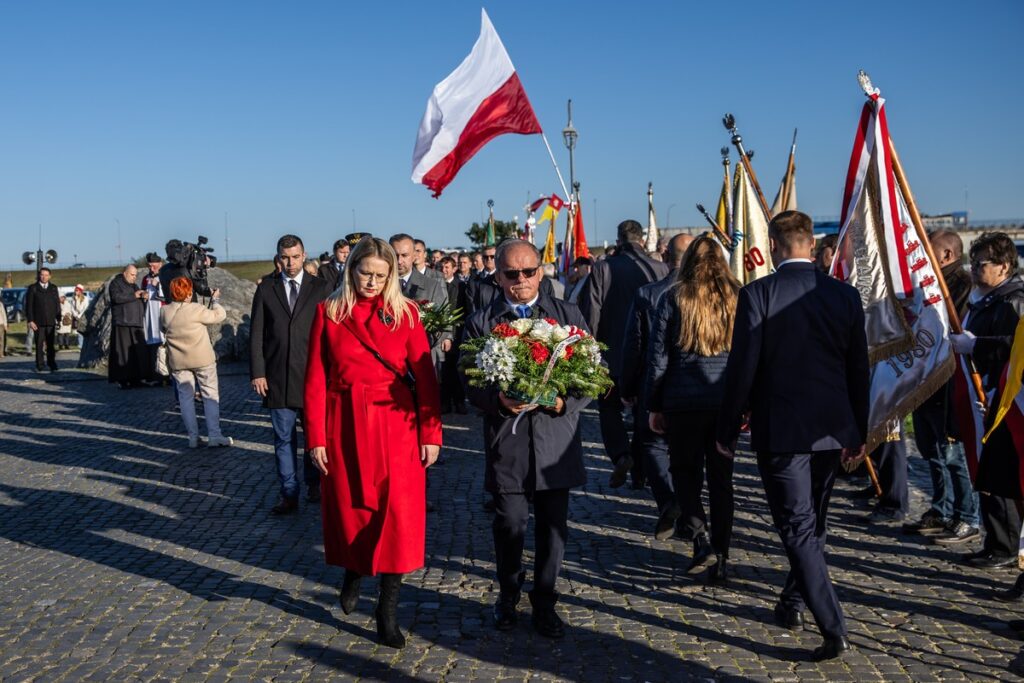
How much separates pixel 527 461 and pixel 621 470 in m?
3.23

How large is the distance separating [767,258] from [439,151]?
359 centimetres

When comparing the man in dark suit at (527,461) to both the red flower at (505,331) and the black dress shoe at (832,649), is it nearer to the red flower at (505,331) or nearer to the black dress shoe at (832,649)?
the red flower at (505,331)

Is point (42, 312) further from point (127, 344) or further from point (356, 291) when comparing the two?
point (356, 291)

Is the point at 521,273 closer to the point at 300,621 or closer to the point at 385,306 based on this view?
the point at 385,306

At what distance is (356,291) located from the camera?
5.51 m

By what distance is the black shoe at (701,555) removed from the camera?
6.29 metres

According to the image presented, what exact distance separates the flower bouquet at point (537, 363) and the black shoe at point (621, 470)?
326cm

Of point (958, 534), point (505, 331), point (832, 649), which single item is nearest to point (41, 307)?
point (505, 331)

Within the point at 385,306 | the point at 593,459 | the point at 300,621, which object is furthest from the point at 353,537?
the point at 593,459

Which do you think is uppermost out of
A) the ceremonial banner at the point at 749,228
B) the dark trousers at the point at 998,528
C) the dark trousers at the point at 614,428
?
the ceremonial banner at the point at 749,228

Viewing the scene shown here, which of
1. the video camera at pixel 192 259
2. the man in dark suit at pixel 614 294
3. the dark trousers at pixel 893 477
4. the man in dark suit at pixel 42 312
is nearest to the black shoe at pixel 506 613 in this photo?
the man in dark suit at pixel 614 294

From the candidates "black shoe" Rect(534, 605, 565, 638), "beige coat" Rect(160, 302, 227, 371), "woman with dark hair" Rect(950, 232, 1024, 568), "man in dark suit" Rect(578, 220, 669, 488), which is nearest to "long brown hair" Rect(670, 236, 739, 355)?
"woman with dark hair" Rect(950, 232, 1024, 568)

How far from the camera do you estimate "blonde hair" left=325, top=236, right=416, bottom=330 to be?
5449 millimetres

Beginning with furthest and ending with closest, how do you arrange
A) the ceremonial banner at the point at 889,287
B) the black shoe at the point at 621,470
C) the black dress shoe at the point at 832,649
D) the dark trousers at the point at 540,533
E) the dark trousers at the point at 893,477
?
the black shoe at the point at 621,470 → the dark trousers at the point at 893,477 → the ceremonial banner at the point at 889,287 → the dark trousers at the point at 540,533 → the black dress shoe at the point at 832,649
